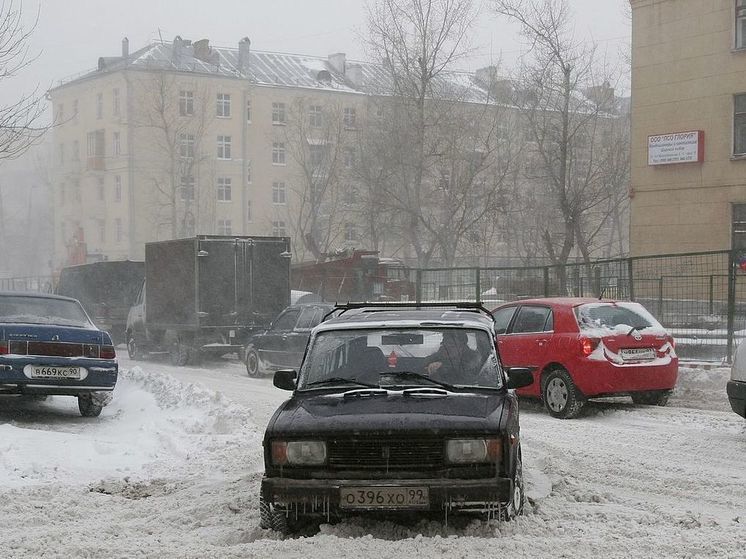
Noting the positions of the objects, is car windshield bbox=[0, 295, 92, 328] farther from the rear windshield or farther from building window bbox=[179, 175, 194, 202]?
building window bbox=[179, 175, 194, 202]

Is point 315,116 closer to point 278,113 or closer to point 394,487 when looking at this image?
point 278,113

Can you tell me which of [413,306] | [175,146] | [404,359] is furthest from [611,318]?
[175,146]

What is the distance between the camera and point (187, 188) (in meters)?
65.2

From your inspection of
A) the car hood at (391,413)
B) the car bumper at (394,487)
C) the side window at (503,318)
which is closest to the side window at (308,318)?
the side window at (503,318)

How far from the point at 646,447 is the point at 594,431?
116 cm

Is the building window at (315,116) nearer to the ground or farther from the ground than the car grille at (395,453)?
farther from the ground

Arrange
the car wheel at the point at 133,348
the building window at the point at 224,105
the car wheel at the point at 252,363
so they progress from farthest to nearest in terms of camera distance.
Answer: the building window at the point at 224,105, the car wheel at the point at 133,348, the car wheel at the point at 252,363

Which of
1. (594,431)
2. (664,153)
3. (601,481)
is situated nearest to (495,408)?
(601,481)

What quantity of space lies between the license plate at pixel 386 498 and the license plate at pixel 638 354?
6844mm

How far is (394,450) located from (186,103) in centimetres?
6366

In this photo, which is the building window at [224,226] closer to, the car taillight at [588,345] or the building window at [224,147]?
the building window at [224,147]

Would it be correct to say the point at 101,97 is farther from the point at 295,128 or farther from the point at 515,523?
the point at 515,523

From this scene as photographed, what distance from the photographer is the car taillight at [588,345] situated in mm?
12258

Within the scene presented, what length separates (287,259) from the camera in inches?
908
